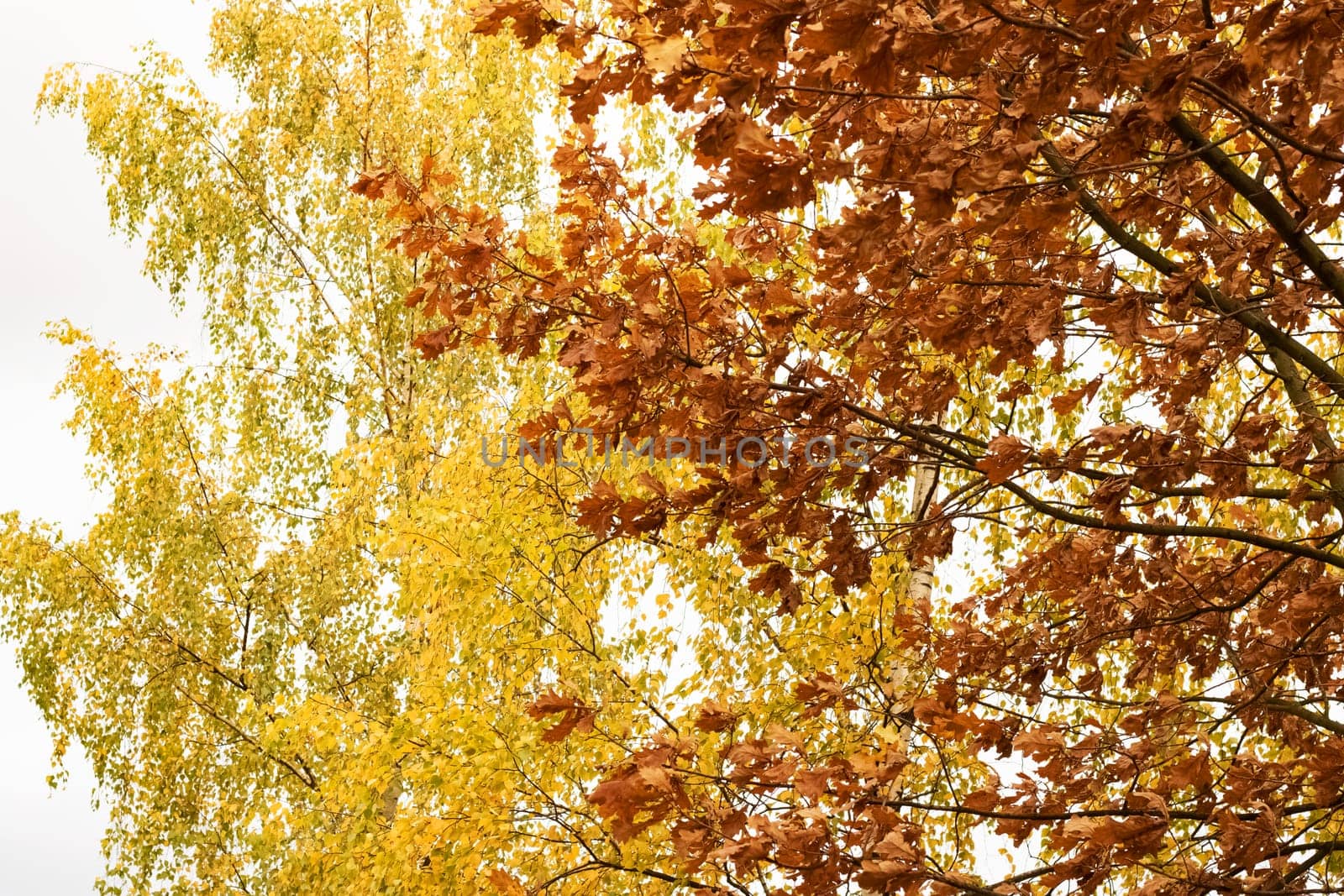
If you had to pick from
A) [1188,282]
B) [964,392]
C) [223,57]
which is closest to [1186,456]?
[1188,282]

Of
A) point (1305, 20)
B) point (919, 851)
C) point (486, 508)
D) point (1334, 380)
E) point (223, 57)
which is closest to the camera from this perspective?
point (1305, 20)

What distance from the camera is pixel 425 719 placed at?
5.44m

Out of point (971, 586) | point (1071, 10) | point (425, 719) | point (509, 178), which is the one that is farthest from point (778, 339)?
point (509, 178)

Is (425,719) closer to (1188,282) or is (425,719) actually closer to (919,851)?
(919,851)

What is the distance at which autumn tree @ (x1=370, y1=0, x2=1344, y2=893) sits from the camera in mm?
2309

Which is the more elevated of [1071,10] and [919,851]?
[1071,10]

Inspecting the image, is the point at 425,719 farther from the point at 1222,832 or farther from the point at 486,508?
the point at 1222,832

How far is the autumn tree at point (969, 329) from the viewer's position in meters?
2.31

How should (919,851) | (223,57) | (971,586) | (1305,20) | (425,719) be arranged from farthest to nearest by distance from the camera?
1. (223,57)
2. (971,586)
3. (425,719)
4. (919,851)
5. (1305,20)

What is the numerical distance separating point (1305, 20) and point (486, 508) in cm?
458

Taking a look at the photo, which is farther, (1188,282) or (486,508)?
(486,508)

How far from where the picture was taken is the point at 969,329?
3.04 meters

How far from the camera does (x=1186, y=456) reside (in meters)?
3.11

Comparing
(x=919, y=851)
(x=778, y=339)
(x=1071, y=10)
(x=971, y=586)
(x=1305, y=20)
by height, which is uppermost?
(x=971, y=586)
